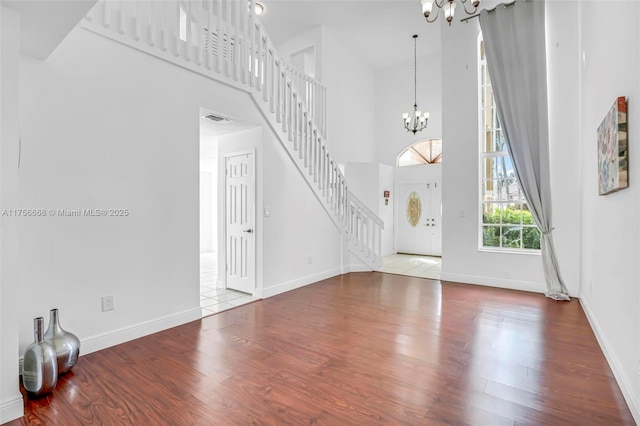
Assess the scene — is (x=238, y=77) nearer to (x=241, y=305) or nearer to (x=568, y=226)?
(x=241, y=305)

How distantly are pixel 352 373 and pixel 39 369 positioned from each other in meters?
2.06

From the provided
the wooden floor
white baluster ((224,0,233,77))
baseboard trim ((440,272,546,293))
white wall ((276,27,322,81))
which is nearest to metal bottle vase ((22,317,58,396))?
the wooden floor

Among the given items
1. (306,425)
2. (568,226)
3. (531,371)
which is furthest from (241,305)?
(568,226)

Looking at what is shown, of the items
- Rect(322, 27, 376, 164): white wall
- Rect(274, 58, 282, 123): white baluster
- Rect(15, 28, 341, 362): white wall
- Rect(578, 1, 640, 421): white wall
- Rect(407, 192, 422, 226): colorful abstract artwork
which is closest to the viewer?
Rect(578, 1, 640, 421): white wall

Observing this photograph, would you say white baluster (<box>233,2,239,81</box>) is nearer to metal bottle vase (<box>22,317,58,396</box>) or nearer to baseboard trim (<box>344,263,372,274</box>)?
metal bottle vase (<box>22,317,58,396</box>)

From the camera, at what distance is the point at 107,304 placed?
292 cm

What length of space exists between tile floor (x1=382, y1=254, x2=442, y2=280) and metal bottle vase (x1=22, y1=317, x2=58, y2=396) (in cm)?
512

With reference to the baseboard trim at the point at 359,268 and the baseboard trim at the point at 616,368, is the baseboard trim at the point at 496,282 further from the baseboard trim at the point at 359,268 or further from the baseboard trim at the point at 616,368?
the baseboard trim at the point at 359,268

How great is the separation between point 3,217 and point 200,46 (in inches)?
99.5

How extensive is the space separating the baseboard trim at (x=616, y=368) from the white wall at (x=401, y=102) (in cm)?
569

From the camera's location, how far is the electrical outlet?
9.50 feet

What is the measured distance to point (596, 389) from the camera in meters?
2.26

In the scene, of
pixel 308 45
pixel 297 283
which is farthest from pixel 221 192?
pixel 308 45

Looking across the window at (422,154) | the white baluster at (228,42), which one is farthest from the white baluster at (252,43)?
the window at (422,154)
